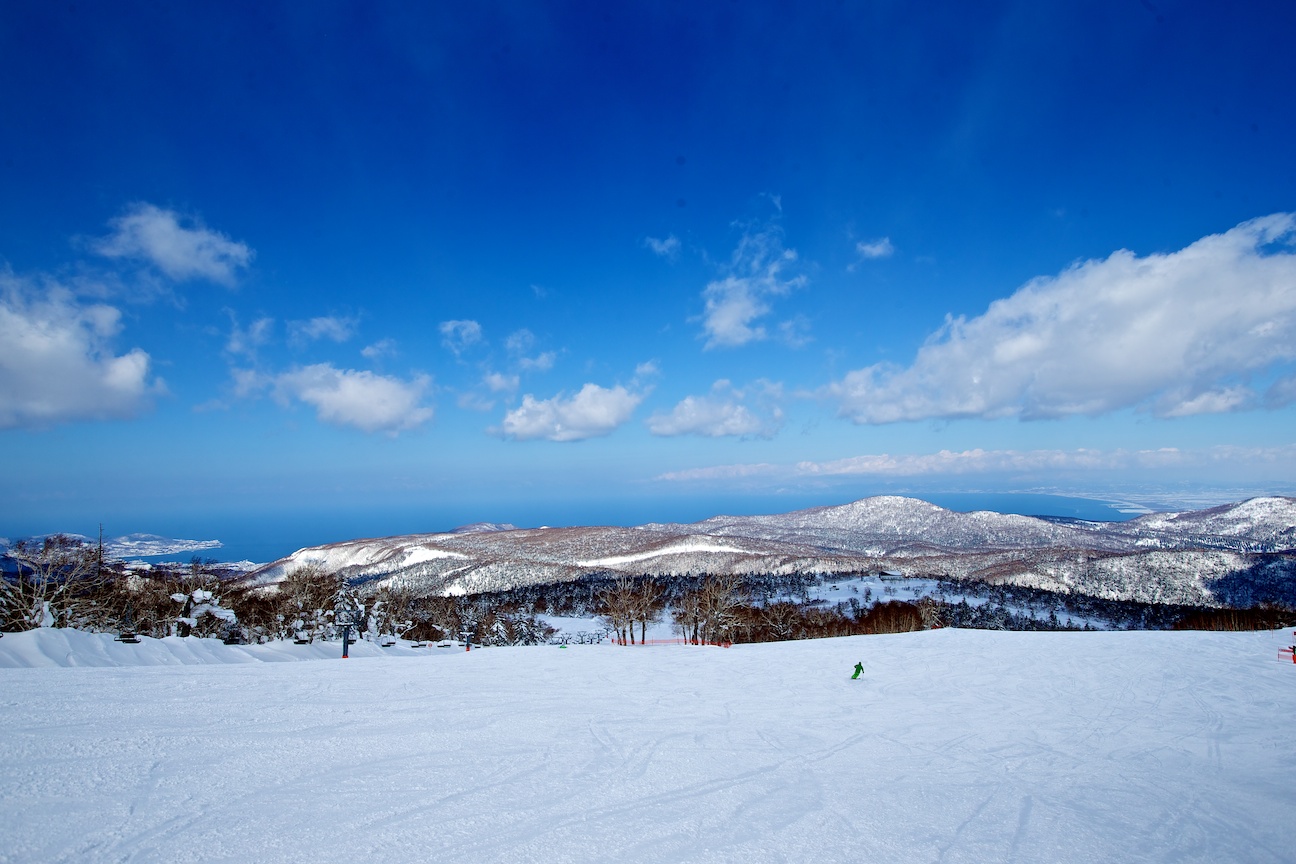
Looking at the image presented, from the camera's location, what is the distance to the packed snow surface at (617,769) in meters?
4.66

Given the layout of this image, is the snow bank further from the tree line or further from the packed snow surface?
the tree line

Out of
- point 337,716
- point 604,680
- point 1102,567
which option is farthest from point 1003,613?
point 337,716

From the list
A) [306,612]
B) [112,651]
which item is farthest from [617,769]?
[306,612]

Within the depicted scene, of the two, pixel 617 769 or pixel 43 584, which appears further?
pixel 43 584

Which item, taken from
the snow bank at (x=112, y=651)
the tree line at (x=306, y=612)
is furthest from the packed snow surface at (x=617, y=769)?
the tree line at (x=306, y=612)

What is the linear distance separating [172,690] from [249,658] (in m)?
7.56

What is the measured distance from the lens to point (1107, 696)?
12234 mm

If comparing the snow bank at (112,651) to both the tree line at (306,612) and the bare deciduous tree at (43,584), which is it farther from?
the bare deciduous tree at (43,584)

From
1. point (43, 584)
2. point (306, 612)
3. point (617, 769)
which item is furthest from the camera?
point (306, 612)

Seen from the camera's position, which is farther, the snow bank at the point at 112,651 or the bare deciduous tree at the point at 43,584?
the bare deciduous tree at the point at 43,584

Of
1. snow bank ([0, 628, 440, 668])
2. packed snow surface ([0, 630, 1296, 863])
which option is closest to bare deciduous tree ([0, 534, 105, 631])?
snow bank ([0, 628, 440, 668])

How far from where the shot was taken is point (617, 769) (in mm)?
6566

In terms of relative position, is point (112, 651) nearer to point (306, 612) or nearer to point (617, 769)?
point (617, 769)

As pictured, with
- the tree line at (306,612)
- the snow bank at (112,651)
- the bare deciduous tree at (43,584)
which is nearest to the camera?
the snow bank at (112,651)
